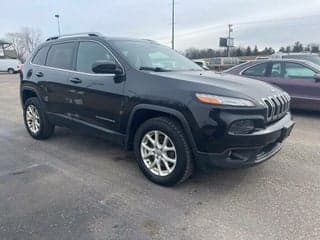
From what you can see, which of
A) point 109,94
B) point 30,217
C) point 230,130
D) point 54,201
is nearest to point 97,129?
point 109,94

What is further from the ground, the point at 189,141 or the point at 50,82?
the point at 50,82

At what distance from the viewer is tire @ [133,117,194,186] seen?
11.7 ft

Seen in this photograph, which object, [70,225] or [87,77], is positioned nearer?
[70,225]

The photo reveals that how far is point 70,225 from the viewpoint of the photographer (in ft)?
9.85

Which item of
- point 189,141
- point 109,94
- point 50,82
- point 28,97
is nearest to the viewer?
point 189,141

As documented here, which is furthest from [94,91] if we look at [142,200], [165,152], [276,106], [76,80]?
[276,106]

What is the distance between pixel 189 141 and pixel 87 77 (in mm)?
1813

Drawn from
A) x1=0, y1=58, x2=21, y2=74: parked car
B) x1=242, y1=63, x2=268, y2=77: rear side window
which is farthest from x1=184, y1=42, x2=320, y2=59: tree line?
x1=242, y1=63, x2=268, y2=77: rear side window

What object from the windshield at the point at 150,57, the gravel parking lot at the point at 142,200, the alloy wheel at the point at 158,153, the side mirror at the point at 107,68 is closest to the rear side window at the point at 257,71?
the gravel parking lot at the point at 142,200

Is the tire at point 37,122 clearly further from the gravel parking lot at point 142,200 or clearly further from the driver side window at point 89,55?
the driver side window at point 89,55

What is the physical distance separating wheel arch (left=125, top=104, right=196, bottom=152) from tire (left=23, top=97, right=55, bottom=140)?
210cm

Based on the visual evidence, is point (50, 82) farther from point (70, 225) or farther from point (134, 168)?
point (70, 225)

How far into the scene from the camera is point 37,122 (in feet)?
19.0

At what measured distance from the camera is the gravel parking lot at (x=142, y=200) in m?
2.92
